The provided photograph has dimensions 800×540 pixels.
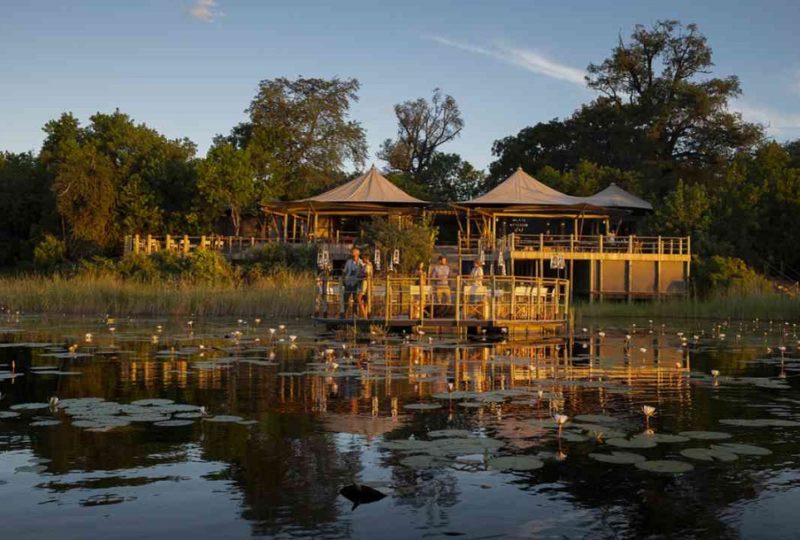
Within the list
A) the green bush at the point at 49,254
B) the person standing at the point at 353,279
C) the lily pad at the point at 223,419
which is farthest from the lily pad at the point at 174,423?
the green bush at the point at 49,254

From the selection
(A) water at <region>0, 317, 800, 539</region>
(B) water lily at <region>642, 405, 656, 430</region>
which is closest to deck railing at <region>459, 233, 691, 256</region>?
(A) water at <region>0, 317, 800, 539</region>

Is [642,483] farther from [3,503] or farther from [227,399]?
[227,399]

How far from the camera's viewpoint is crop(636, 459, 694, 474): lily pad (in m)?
7.03

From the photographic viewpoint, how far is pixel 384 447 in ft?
26.1

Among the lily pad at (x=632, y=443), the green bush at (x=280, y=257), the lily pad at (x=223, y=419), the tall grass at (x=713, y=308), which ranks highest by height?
the green bush at (x=280, y=257)

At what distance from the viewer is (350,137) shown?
203 feet

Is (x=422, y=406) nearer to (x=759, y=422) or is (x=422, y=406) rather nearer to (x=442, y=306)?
(x=759, y=422)

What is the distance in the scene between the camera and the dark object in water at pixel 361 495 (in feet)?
20.5

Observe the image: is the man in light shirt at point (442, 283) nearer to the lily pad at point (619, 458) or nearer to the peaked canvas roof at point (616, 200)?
the lily pad at point (619, 458)

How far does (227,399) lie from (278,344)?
25.7 ft

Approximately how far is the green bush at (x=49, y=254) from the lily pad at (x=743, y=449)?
44589 millimetres

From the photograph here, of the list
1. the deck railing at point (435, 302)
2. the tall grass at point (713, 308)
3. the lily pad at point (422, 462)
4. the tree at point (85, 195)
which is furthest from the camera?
the tree at point (85, 195)

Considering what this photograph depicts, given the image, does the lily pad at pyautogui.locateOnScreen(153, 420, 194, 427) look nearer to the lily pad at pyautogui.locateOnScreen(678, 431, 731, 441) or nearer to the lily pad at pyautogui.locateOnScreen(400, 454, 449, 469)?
the lily pad at pyautogui.locateOnScreen(400, 454, 449, 469)

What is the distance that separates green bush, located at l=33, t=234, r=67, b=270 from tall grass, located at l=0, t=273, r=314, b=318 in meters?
15.3
